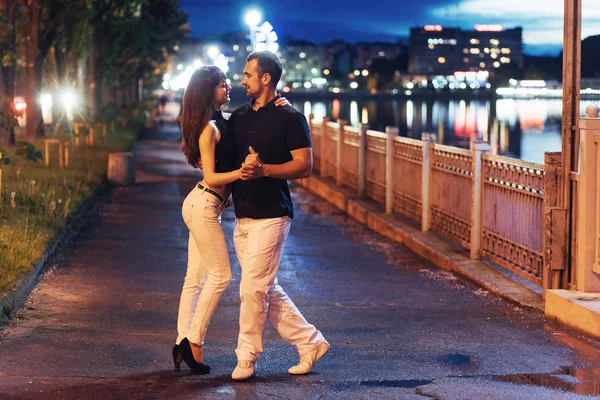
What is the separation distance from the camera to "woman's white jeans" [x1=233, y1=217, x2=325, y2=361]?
20.0 feet

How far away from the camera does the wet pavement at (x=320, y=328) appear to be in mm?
6027

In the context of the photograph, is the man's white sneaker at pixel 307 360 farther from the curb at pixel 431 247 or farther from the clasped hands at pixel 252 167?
the curb at pixel 431 247

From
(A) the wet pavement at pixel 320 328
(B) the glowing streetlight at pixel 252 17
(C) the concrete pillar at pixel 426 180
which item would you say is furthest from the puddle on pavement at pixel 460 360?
(B) the glowing streetlight at pixel 252 17

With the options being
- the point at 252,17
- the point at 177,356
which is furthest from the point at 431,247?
the point at 252,17

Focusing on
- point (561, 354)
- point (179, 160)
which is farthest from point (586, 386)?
point (179, 160)

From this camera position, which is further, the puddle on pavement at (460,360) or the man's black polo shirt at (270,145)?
the puddle on pavement at (460,360)

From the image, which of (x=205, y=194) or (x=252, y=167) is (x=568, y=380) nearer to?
(x=252, y=167)

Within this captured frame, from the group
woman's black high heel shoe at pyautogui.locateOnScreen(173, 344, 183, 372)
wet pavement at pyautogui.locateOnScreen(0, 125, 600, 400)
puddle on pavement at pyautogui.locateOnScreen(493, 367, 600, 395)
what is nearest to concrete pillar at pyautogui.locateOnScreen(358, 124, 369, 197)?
wet pavement at pyautogui.locateOnScreen(0, 125, 600, 400)

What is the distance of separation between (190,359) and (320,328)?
6.39 feet

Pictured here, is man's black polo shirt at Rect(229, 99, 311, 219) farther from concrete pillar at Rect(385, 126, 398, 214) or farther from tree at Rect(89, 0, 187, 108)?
tree at Rect(89, 0, 187, 108)

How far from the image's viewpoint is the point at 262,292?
612cm

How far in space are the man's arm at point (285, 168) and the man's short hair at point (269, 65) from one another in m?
0.45

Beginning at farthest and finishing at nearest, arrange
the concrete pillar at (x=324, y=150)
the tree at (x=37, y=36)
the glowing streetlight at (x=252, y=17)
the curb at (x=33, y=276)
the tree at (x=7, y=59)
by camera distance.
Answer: the glowing streetlight at (x=252, y=17), the tree at (x=37, y=36), the tree at (x=7, y=59), the concrete pillar at (x=324, y=150), the curb at (x=33, y=276)

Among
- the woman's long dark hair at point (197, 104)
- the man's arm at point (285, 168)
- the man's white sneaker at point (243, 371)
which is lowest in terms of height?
the man's white sneaker at point (243, 371)
